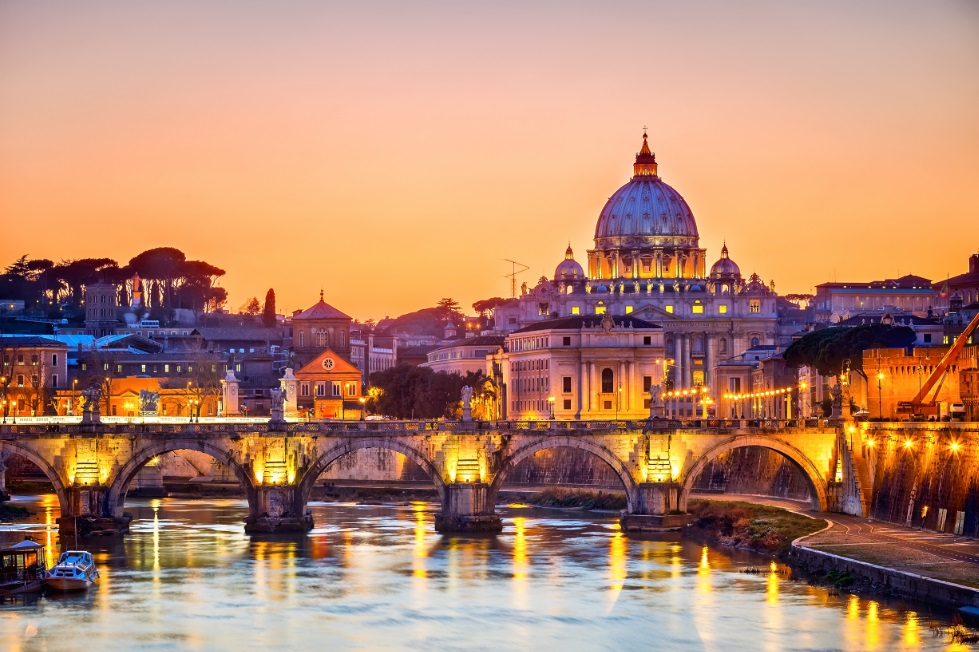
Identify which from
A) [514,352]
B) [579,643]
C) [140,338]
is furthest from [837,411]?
[140,338]

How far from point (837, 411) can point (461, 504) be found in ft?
54.2

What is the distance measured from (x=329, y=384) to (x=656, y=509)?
82.2 metres

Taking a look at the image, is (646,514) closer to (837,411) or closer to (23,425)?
(837,411)

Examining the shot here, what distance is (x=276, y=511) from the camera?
83.4 m

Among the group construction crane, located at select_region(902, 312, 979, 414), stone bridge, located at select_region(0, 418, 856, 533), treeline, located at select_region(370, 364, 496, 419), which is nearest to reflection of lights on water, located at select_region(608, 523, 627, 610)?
stone bridge, located at select_region(0, 418, 856, 533)

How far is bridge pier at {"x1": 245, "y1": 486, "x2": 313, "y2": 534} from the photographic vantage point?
8312cm

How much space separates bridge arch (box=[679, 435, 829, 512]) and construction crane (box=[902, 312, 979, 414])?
6364 mm

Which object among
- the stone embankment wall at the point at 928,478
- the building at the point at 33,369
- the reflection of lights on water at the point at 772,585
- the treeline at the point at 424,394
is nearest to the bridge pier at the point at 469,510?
the reflection of lights on water at the point at 772,585

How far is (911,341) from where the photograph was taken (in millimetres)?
110000

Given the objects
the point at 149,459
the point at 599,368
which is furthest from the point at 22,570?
the point at 599,368

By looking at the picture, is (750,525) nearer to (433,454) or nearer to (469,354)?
(433,454)

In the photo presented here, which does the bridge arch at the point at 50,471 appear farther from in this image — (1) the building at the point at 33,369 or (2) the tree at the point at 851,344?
(1) the building at the point at 33,369

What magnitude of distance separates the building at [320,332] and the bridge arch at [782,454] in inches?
3722

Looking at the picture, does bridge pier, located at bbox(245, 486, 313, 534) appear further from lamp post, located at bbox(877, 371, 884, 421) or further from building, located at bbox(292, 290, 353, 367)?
building, located at bbox(292, 290, 353, 367)
